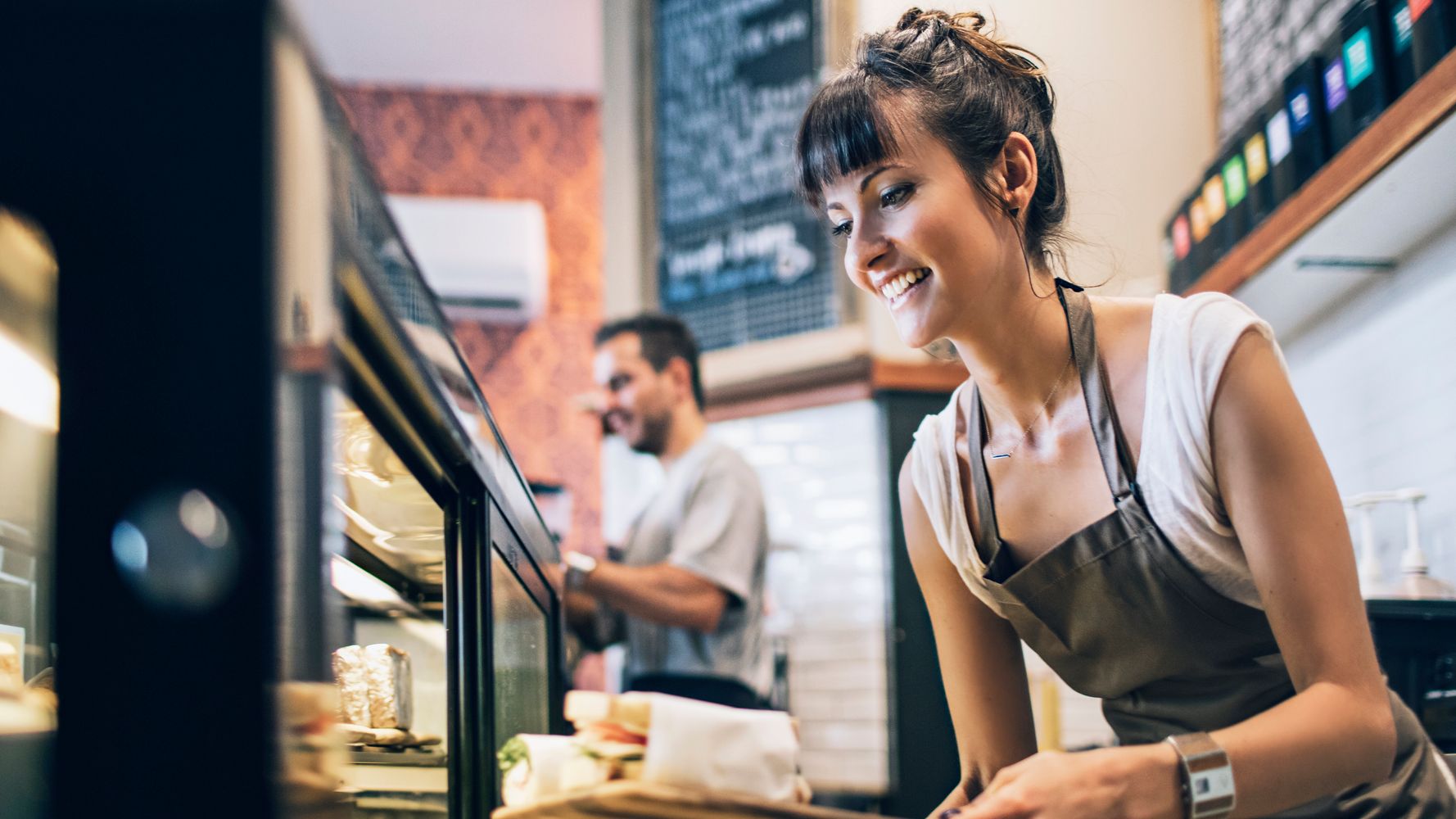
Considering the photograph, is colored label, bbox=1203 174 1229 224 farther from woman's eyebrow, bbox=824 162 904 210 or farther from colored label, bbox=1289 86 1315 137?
woman's eyebrow, bbox=824 162 904 210

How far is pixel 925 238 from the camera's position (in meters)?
1.13

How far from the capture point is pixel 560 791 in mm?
762

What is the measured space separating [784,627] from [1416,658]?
2213 mm

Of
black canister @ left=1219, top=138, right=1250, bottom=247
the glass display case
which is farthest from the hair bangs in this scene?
black canister @ left=1219, top=138, right=1250, bottom=247

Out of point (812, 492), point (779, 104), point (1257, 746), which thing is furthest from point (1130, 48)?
point (1257, 746)

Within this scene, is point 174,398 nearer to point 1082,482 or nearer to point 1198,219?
point 1082,482

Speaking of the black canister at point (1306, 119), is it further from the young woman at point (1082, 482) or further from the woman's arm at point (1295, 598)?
the woman's arm at point (1295, 598)

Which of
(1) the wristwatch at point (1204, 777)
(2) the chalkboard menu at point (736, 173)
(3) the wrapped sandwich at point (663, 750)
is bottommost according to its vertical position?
(1) the wristwatch at point (1204, 777)

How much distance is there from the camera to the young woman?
3.16 ft

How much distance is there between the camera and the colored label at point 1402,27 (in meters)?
1.89

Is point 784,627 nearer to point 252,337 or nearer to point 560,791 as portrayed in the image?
point 560,791

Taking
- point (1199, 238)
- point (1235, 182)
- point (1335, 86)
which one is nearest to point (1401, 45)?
point (1335, 86)

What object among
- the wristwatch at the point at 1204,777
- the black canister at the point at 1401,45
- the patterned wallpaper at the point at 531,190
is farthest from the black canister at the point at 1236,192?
the patterned wallpaper at the point at 531,190

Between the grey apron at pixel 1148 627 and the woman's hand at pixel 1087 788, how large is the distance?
281 mm
